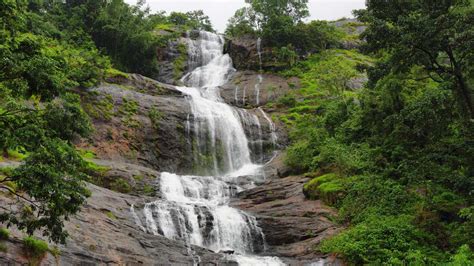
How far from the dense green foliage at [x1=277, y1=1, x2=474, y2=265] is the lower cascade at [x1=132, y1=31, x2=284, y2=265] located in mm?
3821

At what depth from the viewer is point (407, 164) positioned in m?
17.0

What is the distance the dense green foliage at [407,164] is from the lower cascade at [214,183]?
382 centimetres

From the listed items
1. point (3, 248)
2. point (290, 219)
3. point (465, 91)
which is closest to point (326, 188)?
point (290, 219)

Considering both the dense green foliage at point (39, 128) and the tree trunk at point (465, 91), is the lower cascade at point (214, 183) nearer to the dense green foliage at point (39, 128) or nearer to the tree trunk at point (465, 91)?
the dense green foliage at point (39, 128)

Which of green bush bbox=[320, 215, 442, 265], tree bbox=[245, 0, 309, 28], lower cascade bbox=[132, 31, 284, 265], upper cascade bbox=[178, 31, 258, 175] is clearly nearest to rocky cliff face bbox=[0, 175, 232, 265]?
lower cascade bbox=[132, 31, 284, 265]

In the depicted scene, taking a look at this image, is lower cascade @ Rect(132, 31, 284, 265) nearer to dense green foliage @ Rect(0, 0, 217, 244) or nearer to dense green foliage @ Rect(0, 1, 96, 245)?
dense green foliage @ Rect(0, 0, 217, 244)

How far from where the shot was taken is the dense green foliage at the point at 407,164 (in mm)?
15180

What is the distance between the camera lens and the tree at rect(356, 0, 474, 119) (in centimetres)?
1523

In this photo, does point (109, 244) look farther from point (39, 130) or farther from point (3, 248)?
point (39, 130)

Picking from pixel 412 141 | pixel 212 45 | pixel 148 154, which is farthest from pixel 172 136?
pixel 212 45

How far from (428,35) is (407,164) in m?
4.77

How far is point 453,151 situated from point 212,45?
40.5m

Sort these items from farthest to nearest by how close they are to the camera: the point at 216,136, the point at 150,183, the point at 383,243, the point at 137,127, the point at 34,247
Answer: the point at 216,136, the point at 137,127, the point at 150,183, the point at 383,243, the point at 34,247

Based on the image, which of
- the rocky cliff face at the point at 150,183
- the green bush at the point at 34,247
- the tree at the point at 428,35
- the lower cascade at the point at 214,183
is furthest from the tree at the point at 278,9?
the green bush at the point at 34,247
